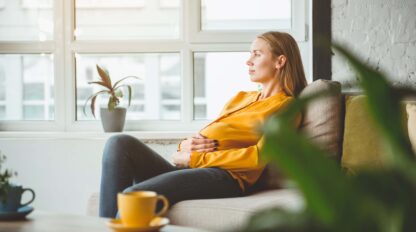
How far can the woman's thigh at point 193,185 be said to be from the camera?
1975 millimetres

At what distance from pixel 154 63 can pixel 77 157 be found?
669mm

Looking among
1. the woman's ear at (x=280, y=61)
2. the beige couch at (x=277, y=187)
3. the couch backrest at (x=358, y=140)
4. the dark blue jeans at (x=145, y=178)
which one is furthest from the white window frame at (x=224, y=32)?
the dark blue jeans at (x=145, y=178)

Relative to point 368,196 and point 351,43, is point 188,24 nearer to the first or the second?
point 351,43

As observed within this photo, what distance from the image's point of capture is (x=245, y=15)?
321cm

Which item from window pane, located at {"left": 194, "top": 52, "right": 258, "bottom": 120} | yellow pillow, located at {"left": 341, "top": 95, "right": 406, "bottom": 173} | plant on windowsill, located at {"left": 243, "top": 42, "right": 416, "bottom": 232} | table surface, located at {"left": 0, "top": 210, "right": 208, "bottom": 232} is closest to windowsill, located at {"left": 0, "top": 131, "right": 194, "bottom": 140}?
window pane, located at {"left": 194, "top": 52, "right": 258, "bottom": 120}

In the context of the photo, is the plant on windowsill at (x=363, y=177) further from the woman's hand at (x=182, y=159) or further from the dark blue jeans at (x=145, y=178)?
the woman's hand at (x=182, y=159)

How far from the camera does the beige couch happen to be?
189cm

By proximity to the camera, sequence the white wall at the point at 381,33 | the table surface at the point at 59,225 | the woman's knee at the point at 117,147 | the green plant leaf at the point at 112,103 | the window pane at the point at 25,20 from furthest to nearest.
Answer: the window pane at the point at 25,20 → the green plant leaf at the point at 112,103 → the white wall at the point at 381,33 → the woman's knee at the point at 117,147 → the table surface at the point at 59,225

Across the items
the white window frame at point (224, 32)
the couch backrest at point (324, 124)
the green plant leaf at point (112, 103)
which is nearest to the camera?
the couch backrest at point (324, 124)

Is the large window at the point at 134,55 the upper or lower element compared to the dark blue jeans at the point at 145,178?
upper

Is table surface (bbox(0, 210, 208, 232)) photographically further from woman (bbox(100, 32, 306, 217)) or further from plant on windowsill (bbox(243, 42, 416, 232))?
plant on windowsill (bbox(243, 42, 416, 232))

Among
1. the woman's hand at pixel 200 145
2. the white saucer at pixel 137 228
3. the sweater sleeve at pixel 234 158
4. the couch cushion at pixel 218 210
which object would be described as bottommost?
the couch cushion at pixel 218 210

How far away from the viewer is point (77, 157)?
3.05 metres

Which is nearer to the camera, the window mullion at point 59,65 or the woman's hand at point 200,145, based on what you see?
the woman's hand at point 200,145
